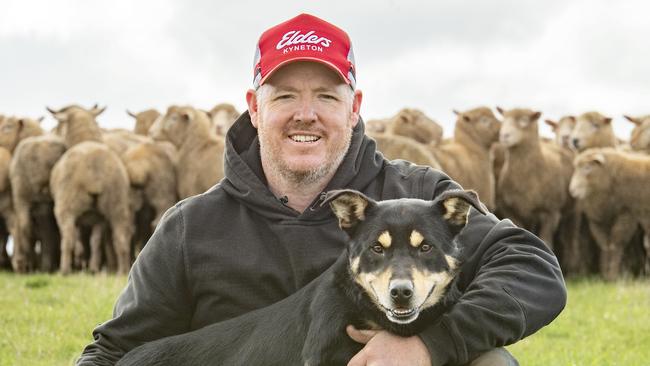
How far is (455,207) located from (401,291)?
503 millimetres

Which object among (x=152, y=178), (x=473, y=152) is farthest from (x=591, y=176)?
(x=152, y=178)

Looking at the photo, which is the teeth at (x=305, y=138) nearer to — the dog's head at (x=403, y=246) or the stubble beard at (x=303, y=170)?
the stubble beard at (x=303, y=170)

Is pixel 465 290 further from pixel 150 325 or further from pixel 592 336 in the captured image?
pixel 592 336

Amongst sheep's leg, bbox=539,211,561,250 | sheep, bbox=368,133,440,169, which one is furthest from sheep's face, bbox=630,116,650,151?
sheep, bbox=368,133,440,169

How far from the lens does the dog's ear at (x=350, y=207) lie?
4.21 metres

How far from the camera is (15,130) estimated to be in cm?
1970

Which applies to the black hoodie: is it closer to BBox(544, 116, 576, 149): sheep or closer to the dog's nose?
the dog's nose

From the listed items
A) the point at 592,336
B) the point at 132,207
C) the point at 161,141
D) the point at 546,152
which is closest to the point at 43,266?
the point at 132,207

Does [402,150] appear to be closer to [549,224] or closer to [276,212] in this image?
[549,224]

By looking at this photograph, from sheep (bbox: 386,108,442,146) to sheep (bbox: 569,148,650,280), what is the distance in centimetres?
359

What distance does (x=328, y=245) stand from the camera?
4895mm

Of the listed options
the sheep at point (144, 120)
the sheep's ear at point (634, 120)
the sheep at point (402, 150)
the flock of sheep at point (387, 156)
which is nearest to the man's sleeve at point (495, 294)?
the sheep at point (402, 150)

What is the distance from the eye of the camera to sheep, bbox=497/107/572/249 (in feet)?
55.6

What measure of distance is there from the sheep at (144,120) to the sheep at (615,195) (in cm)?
1110
